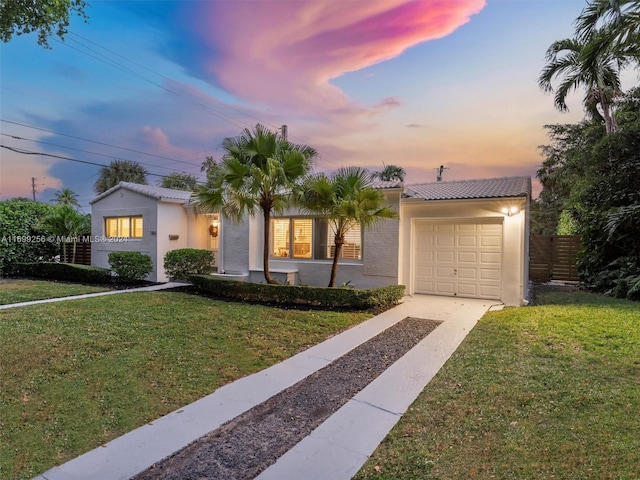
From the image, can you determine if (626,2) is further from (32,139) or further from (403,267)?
(32,139)

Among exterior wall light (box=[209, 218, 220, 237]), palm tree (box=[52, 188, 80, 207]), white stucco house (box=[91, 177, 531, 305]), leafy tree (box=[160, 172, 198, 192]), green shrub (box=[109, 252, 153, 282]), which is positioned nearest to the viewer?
white stucco house (box=[91, 177, 531, 305])

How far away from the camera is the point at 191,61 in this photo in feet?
48.2

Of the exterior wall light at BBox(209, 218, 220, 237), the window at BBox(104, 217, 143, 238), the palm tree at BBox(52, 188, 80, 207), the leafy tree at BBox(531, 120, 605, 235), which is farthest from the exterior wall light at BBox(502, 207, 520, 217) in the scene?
the palm tree at BBox(52, 188, 80, 207)

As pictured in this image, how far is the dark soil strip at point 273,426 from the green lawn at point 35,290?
970 cm

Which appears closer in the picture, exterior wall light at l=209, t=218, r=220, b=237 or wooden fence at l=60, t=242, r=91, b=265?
exterior wall light at l=209, t=218, r=220, b=237

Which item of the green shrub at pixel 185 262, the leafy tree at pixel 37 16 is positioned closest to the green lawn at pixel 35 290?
the green shrub at pixel 185 262

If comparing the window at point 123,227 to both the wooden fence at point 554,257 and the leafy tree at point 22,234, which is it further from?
the wooden fence at point 554,257

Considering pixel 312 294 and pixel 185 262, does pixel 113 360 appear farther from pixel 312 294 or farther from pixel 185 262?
pixel 185 262

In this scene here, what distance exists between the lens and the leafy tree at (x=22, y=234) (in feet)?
50.6

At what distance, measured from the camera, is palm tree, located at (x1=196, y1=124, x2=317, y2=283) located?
31.1 ft

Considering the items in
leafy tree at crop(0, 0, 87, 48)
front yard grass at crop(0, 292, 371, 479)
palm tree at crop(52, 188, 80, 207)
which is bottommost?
front yard grass at crop(0, 292, 371, 479)

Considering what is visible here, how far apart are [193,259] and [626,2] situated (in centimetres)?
1415

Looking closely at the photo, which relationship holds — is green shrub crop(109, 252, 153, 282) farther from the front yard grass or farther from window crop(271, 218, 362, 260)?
window crop(271, 218, 362, 260)

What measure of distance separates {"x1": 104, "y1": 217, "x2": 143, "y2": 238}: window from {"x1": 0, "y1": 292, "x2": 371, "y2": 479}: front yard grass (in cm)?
644
